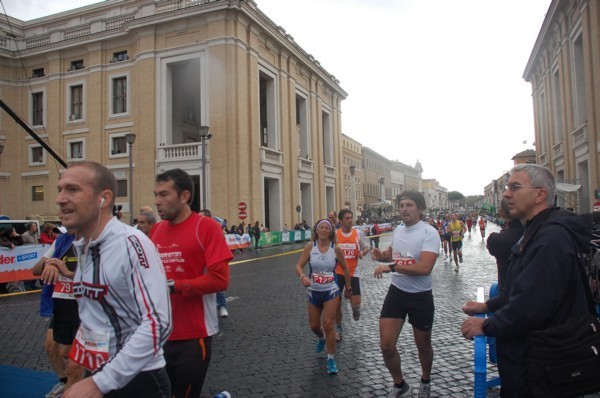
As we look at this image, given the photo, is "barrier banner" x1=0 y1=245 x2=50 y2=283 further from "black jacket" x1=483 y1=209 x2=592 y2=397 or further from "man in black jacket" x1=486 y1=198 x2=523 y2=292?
"black jacket" x1=483 y1=209 x2=592 y2=397

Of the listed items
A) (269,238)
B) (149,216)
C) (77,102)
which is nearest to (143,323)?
(149,216)

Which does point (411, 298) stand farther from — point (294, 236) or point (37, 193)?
point (37, 193)

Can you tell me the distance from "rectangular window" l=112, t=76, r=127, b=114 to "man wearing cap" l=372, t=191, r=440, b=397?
32.1m

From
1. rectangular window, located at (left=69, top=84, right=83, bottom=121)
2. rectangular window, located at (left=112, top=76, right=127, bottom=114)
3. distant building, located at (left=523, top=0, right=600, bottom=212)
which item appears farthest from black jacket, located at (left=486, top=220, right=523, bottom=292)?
rectangular window, located at (left=69, top=84, right=83, bottom=121)

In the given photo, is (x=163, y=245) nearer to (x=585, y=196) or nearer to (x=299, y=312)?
(x=299, y=312)

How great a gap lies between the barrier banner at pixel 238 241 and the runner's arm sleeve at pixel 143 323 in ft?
69.5

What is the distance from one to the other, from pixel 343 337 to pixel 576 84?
28767 mm

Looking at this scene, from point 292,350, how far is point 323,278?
120 cm

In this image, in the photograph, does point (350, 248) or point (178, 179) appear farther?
point (350, 248)

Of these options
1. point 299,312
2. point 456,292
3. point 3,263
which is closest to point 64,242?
point 299,312

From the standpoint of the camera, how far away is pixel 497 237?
15.3ft

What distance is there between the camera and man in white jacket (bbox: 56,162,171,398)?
6.53ft

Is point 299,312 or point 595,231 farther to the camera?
point 299,312

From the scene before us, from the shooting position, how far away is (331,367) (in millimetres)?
5148
